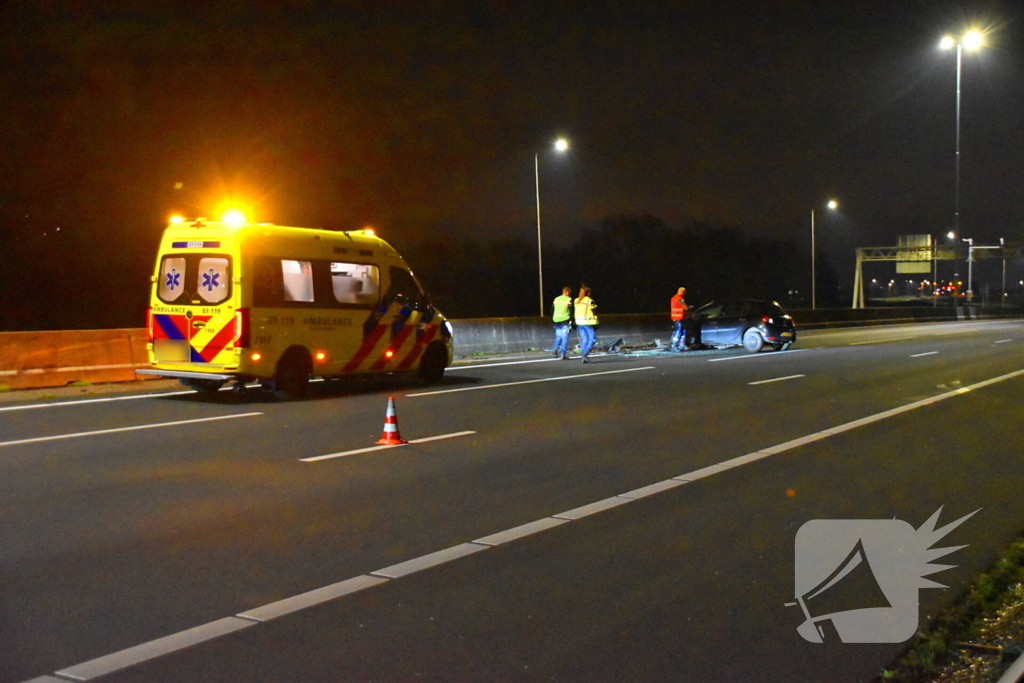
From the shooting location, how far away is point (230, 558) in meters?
6.23

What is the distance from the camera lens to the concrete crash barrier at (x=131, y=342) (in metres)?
16.1

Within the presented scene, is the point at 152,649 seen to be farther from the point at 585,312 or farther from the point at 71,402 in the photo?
the point at 585,312

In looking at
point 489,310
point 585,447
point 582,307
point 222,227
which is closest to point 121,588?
point 585,447

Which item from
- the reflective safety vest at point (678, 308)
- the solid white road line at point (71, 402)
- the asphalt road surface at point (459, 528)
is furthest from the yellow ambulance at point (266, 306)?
the reflective safety vest at point (678, 308)

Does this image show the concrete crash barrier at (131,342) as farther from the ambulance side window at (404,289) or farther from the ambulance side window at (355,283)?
the ambulance side window at (404,289)

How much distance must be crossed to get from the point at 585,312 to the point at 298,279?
9.89 metres

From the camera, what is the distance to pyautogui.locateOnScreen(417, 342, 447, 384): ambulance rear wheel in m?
17.7

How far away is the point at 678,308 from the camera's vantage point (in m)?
28.1

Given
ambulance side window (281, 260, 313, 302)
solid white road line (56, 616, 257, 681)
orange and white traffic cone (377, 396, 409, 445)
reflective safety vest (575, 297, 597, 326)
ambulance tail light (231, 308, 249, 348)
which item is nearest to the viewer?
solid white road line (56, 616, 257, 681)

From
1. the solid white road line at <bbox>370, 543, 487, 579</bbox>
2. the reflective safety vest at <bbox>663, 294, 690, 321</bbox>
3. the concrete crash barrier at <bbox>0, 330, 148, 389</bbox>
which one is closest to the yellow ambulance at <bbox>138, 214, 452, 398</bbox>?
the concrete crash barrier at <bbox>0, 330, 148, 389</bbox>

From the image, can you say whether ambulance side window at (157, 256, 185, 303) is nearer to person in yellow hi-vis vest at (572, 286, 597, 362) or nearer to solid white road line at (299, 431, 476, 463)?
A: solid white road line at (299, 431, 476, 463)

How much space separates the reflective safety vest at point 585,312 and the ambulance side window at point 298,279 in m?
9.55

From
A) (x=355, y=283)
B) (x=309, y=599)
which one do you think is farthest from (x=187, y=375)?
(x=309, y=599)

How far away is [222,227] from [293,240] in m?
1.10
